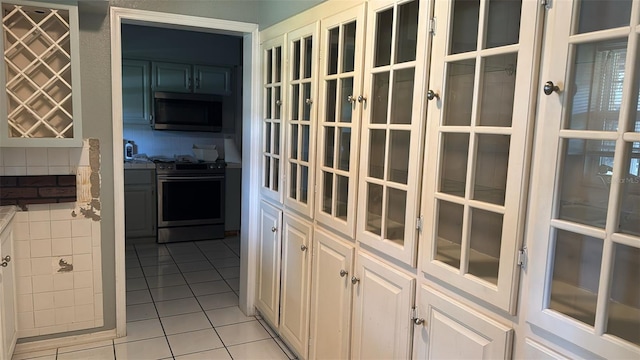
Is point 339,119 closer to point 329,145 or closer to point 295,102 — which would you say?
point 329,145

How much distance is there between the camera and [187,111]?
536 cm

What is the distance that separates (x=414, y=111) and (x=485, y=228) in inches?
19.3

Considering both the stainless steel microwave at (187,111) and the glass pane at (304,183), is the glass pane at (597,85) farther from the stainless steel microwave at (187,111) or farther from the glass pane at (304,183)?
the stainless steel microwave at (187,111)

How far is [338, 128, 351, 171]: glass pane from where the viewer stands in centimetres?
213

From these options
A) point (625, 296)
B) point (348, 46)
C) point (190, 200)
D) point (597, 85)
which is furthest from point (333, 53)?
point (190, 200)

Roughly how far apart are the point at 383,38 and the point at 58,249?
7.56 ft

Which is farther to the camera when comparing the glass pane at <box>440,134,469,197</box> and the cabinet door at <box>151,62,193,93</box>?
the cabinet door at <box>151,62,193,93</box>

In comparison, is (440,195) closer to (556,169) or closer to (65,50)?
(556,169)

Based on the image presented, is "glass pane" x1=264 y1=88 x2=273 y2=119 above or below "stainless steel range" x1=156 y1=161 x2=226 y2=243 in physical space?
above

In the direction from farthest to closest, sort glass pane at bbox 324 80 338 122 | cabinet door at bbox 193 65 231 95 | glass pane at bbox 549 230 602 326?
cabinet door at bbox 193 65 231 95 → glass pane at bbox 324 80 338 122 → glass pane at bbox 549 230 602 326

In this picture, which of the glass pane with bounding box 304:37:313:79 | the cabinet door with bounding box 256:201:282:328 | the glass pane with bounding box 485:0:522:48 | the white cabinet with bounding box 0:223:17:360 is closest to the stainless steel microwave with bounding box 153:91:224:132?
the cabinet door with bounding box 256:201:282:328

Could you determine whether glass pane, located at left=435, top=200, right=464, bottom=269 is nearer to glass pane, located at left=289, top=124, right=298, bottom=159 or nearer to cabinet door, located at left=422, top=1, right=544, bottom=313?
cabinet door, located at left=422, top=1, right=544, bottom=313

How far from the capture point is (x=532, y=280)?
1.26 metres

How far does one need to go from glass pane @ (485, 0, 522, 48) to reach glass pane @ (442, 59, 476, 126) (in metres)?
0.11
